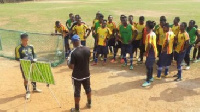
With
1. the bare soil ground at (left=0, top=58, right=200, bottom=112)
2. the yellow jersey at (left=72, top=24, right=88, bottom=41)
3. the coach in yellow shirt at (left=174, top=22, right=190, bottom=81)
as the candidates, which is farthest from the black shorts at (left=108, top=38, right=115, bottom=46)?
the coach in yellow shirt at (left=174, top=22, right=190, bottom=81)

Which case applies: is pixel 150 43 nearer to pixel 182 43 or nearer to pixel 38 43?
pixel 182 43

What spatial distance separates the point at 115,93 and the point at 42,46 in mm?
6740

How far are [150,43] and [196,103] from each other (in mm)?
2333

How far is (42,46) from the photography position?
13383 mm

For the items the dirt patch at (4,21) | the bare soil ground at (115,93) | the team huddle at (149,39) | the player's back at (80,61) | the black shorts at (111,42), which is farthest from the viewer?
the dirt patch at (4,21)

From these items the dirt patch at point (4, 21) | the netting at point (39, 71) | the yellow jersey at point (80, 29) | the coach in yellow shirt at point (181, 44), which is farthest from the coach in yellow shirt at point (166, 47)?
the dirt patch at point (4, 21)

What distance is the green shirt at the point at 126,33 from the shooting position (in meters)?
10.0

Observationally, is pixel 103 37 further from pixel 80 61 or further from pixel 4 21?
pixel 4 21

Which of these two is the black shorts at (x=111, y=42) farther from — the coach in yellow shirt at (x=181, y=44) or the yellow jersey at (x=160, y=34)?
the coach in yellow shirt at (x=181, y=44)

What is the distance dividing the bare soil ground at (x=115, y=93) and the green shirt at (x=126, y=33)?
1316 millimetres

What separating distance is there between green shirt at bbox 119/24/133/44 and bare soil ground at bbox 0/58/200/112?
1316 millimetres

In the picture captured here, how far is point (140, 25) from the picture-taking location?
10.8 m

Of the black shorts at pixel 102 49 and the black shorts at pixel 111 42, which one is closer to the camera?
the black shorts at pixel 102 49

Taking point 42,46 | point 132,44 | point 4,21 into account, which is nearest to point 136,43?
point 132,44
